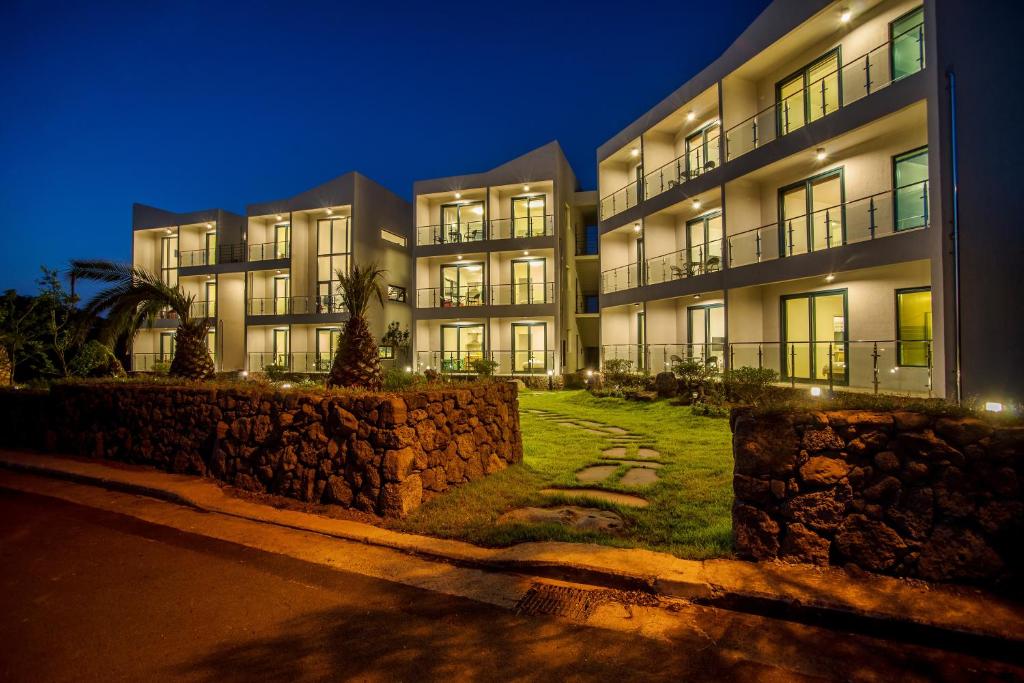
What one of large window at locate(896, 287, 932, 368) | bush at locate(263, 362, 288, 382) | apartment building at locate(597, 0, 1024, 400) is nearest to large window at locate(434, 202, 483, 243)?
apartment building at locate(597, 0, 1024, 400)

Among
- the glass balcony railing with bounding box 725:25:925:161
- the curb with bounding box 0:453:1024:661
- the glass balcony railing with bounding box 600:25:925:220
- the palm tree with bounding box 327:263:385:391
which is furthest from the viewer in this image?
the glass balcony railing with bounding box 725:25:925:161

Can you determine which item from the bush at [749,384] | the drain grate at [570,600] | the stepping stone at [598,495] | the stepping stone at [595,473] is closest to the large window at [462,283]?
the bush at [749,384]

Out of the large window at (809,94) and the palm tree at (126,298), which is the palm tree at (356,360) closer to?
the palm tree at (126,298)

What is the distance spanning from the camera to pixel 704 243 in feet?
55.7

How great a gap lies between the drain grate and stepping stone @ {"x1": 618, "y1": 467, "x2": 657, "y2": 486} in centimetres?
296

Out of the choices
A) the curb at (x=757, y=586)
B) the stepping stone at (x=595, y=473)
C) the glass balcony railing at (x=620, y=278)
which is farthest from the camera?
the glass balcony railing at (x=620, y=278)

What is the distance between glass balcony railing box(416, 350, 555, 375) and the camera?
22875 mm

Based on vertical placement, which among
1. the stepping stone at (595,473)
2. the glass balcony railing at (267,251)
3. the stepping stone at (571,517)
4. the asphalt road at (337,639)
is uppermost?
the glass balcony railing at (267,251)

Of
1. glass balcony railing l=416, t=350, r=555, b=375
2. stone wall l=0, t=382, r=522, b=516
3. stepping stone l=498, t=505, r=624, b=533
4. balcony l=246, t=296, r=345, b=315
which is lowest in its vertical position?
stepping stone l=498, t=505, r=624, b=533

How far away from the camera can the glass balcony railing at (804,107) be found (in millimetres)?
11633

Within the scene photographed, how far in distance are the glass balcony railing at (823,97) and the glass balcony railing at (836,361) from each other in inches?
235

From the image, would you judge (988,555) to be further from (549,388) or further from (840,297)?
(549,388)

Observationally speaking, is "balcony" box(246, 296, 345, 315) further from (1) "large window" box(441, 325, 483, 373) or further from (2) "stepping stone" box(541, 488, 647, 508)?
(2) "stepping stone" box(541, 488, 647, 508)

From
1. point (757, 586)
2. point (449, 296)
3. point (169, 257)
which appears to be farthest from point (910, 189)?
point (169, 257)
